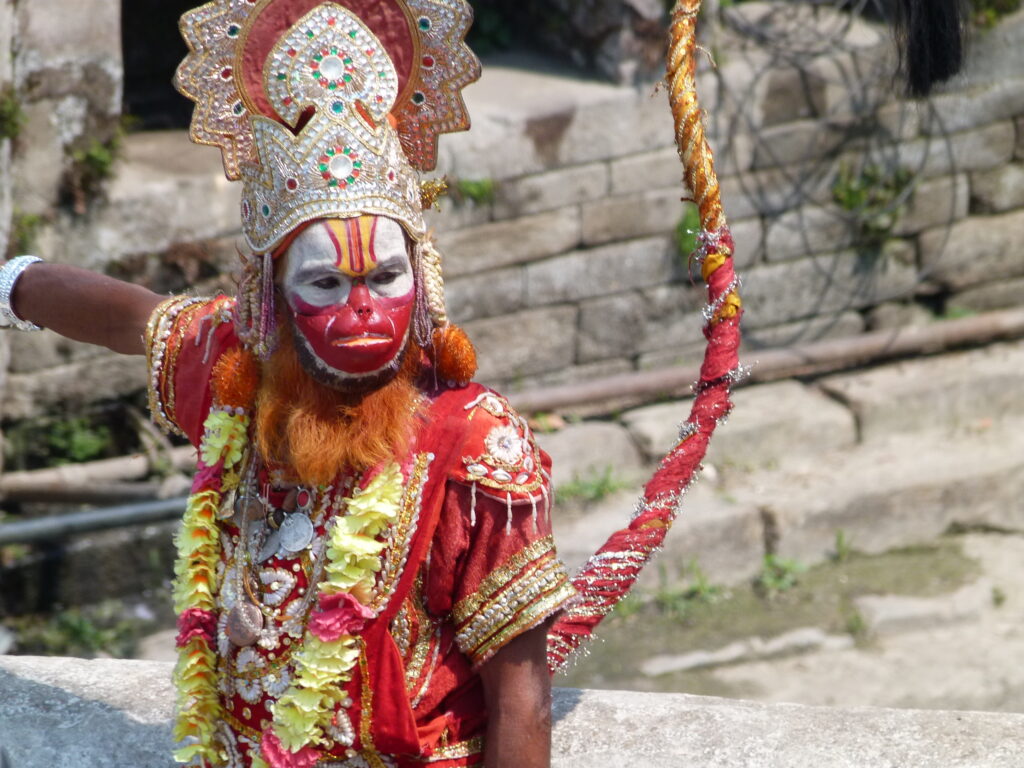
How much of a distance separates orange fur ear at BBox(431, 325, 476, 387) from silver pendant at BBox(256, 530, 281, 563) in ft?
1.43

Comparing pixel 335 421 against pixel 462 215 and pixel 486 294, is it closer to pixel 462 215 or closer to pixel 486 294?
pixel 462 215

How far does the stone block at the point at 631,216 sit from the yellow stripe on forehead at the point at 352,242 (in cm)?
433

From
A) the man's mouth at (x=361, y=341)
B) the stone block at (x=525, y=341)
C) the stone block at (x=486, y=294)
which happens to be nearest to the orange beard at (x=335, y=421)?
the man's mouth at (x=361, y=341)

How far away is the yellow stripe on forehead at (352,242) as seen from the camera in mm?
2369

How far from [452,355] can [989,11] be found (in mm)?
5666

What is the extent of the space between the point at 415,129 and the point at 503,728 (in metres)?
1.10

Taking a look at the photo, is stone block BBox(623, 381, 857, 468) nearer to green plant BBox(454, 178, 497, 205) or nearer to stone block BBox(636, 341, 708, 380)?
stone block BBox(636, 341, 708, 380)

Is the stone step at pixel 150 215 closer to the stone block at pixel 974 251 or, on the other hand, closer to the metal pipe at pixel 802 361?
the metal pipe at pixel 802 361

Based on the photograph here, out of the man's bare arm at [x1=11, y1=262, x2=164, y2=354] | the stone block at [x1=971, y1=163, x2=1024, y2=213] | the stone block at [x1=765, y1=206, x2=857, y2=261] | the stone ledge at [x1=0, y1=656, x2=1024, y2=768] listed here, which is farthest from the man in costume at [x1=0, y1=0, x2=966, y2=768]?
the stone block at [x1=971, y1=163, x2=1024, y2=213]

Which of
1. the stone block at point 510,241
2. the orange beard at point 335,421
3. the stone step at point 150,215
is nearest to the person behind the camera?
the orange beard at point 335,421

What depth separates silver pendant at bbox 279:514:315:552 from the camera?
255cm

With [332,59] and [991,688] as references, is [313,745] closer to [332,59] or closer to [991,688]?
[332,59]

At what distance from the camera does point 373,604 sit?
2494 mm

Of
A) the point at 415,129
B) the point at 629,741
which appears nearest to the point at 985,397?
the point at 629,741
